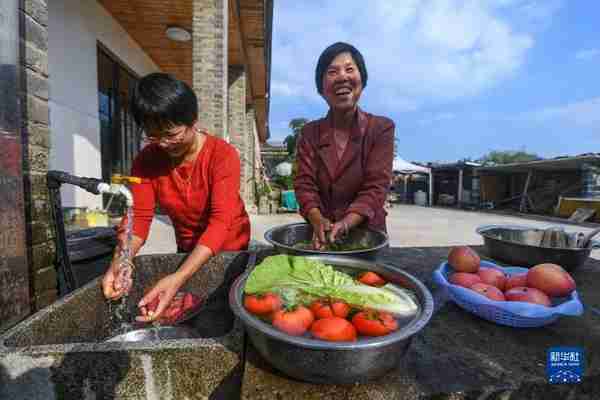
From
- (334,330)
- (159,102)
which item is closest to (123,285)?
(159,102)

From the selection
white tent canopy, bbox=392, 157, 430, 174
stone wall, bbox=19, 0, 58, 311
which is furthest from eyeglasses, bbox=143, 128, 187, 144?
white tent canopy, bbox=392, 157, 430, 174

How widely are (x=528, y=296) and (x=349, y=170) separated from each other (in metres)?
1.10

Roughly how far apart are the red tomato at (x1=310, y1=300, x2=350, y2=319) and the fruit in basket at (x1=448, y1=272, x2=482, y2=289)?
0.54 metres

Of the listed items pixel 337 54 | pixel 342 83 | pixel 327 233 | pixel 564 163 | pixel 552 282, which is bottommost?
pixel 552 282

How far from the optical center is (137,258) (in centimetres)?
157

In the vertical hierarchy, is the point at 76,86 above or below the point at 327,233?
above

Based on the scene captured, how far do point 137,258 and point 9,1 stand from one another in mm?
1284

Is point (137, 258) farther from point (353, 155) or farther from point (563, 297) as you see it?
point (563, 297)

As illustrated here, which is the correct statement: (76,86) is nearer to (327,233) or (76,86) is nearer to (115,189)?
(115,189)

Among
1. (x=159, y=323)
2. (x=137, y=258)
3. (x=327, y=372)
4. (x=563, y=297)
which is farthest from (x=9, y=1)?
(x=563, y=297)

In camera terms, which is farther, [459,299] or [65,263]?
[65,263]

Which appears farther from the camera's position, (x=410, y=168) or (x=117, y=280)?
(x=410, y=168)

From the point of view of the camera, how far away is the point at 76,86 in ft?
16.2

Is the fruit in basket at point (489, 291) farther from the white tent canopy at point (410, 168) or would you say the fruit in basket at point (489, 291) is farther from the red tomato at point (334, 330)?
the white tent canopy at point (410, 168)
